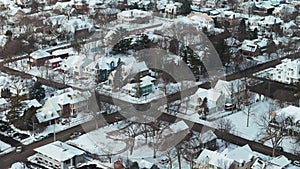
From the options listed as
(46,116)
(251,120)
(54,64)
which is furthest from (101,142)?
(54,64)

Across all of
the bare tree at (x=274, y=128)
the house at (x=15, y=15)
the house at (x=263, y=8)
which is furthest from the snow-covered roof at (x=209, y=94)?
the house at (x=263, y=8)

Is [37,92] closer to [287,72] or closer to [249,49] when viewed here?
[287,72]

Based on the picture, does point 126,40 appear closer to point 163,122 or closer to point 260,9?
point 163,122

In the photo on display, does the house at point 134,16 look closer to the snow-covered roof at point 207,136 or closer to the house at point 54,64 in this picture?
the house at point 54,64

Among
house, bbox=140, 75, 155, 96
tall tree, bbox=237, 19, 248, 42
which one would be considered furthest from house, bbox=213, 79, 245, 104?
tall tree, bbox=237, 19, 248, 42

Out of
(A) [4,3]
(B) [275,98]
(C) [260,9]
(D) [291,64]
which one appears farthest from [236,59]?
(A) [4,3]
